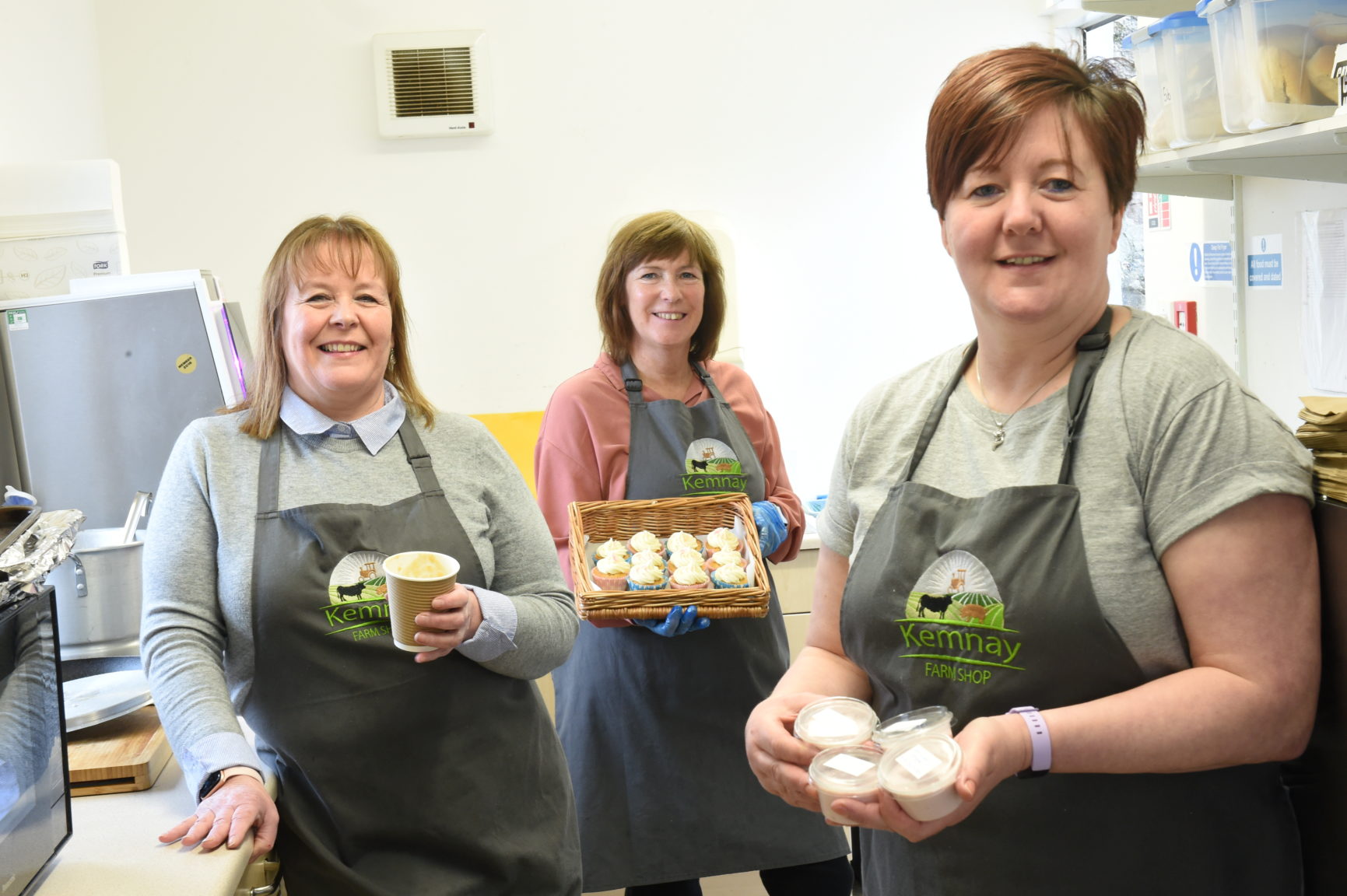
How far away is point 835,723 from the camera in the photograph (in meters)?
1.20

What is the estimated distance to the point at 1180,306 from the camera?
2.64 metres

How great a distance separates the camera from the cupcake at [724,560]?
2213 mm

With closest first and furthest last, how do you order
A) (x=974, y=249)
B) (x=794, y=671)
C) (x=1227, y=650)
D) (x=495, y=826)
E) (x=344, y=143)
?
(x=1227, y=650) < (x=974, y=249) < (x=794, y=671) < (x=495, y=826) < (x=344, y=143)

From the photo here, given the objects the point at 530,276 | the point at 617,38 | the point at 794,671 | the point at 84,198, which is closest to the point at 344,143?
the point at 530,276

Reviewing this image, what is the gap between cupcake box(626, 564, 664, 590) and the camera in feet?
7.16

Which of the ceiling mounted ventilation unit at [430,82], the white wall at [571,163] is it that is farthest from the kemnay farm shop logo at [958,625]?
the ceiling mounted ventilation unit at [430,82]

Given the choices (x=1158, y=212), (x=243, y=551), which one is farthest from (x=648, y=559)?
(x=1158, y=212)

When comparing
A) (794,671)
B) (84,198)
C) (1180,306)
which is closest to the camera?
(794,671)

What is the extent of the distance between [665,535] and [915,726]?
1.33 meters

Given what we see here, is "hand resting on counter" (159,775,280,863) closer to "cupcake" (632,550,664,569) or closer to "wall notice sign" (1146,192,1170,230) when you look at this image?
"cupcake" (632,550,664,569)

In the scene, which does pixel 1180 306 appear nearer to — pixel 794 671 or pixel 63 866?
pixel 794 671

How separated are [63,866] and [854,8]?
3366mm

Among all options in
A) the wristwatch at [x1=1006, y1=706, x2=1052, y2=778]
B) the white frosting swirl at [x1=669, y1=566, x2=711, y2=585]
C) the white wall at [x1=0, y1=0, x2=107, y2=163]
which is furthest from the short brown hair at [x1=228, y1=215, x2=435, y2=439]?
the white wall at [x1=0, y1=0, x2=107, y2=163]

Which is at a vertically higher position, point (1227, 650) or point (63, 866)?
point (1227, 650)
